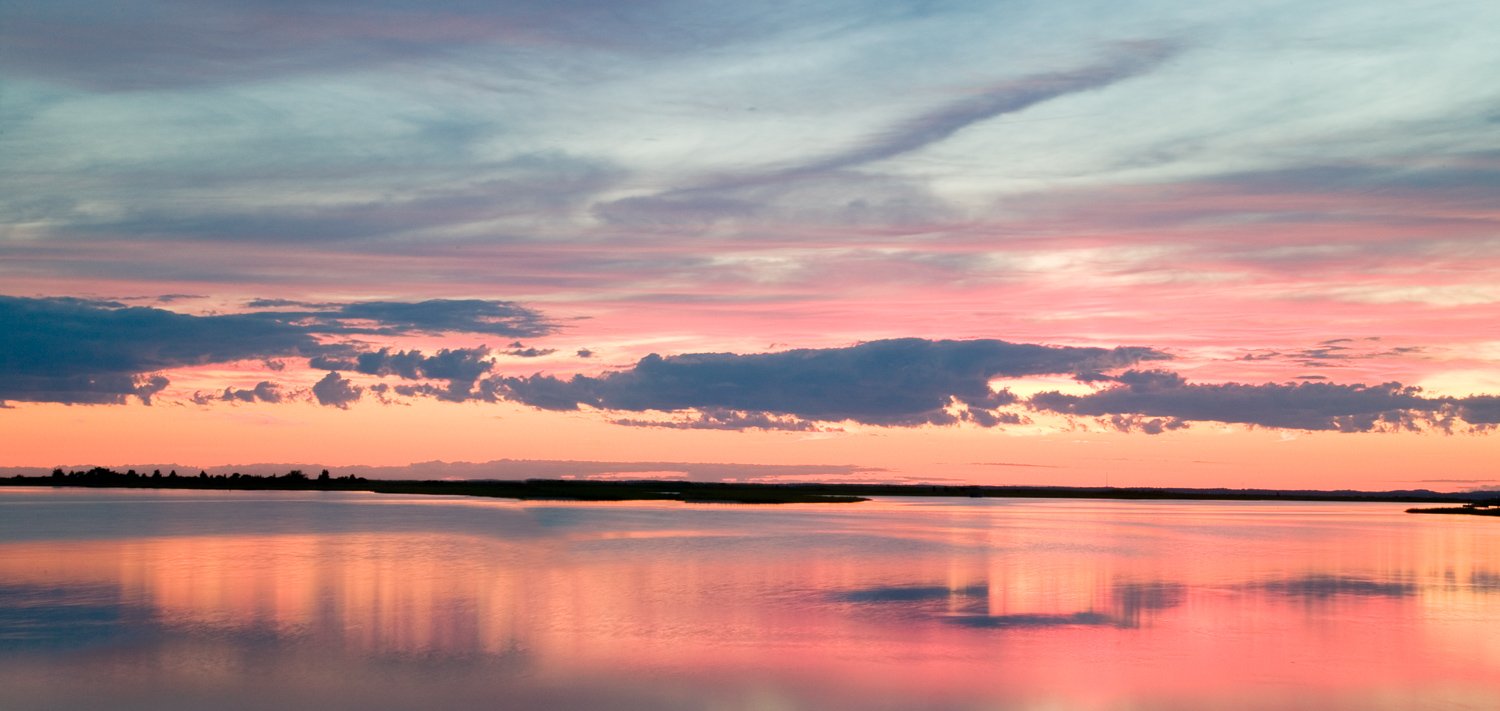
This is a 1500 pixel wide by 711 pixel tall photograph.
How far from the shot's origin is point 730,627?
2389 centimetres

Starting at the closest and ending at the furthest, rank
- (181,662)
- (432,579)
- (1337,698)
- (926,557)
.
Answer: (1337,698), (181,662), (432,579), (926,557)

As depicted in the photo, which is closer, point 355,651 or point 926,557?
point 355,651

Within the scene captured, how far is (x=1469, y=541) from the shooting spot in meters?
59.0

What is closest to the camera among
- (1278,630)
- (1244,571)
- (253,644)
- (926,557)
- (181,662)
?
(181,662)

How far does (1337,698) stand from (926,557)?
26199 mm

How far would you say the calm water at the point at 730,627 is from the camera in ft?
57.7

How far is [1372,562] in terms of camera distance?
43.6 metres

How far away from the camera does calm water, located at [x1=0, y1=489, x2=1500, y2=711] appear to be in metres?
17.6

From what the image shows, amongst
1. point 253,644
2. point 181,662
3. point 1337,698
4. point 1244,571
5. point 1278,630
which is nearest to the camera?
point 1337,698

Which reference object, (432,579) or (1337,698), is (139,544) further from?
(1337,698)

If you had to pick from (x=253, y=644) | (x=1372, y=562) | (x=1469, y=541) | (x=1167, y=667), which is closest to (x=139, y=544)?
(x=253, y=644)

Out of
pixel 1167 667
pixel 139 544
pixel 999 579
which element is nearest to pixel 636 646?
pixel 1167 667

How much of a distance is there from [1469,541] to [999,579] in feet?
123

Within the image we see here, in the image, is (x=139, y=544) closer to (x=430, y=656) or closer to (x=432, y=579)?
(x=432, y=579)
